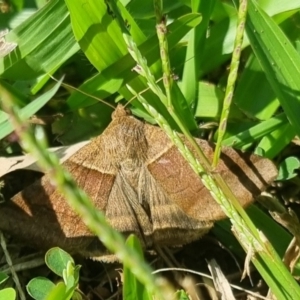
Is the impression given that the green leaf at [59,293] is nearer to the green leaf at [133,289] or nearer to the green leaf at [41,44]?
the green leaf at [133,289]

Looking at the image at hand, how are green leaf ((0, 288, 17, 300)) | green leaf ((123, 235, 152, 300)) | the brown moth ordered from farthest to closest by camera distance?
the brown moth, green leaf ((0, 288, 17, 300)), green leaf ((123, 235, 152, 300))

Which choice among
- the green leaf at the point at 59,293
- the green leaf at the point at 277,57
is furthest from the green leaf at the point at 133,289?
the green leaf at the point at 277,57

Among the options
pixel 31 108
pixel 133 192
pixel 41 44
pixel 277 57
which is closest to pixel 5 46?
pixel 41 44

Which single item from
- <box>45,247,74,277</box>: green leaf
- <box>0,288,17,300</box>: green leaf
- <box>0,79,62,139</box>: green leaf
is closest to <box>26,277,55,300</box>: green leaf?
<box>45,247,74,277</box>: green leaf

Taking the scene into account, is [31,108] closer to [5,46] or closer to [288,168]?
[5,46]

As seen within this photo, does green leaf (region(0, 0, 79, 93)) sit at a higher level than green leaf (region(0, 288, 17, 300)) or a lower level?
higher

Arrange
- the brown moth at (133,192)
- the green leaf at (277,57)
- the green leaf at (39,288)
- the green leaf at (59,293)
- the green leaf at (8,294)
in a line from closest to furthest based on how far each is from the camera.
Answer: the green leaf at (59,293) → the green leaf at (8,294) → the green leaf at (39,288) → the green leaf at (277,57) → the brown moth at (133,192)

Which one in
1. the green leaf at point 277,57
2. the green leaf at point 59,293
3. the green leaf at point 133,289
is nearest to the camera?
the green leaf at point 59,293

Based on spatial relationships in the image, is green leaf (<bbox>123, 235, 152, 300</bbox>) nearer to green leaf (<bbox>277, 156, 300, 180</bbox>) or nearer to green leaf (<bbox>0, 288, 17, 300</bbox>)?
green leaf (<bbox>0, 288, 17, 300</bbox>)
